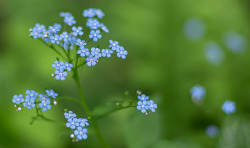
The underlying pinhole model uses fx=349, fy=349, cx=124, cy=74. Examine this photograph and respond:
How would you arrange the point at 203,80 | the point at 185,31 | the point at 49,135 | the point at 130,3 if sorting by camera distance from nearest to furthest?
the point at 49,135, the point at 203,80, the point at 185,31, the point at 130,3

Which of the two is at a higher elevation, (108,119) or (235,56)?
(235,56)

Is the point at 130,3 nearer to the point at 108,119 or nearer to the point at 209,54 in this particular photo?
the point at 209,54

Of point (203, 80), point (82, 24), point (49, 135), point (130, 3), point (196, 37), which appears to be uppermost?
point (130, 3)

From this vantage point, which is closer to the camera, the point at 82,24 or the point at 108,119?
the point at 108,119

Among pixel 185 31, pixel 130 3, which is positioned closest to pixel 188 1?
pixel 185 31

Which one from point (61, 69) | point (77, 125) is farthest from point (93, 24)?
point (77, 125)

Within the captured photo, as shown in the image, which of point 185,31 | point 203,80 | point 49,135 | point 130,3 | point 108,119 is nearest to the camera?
point 49,135
